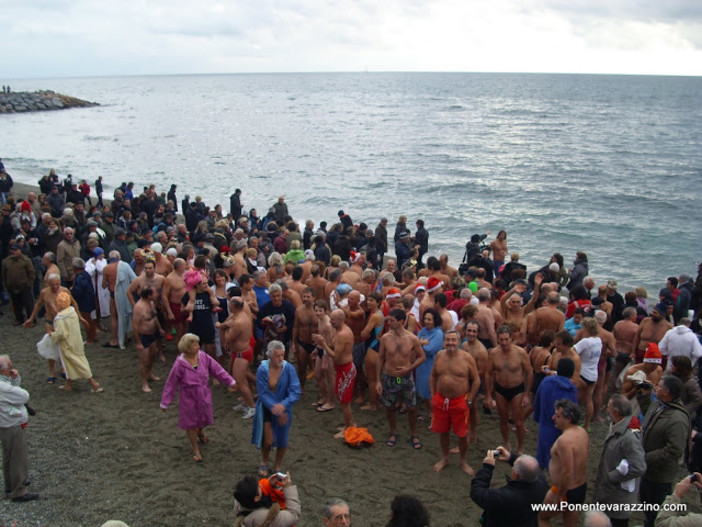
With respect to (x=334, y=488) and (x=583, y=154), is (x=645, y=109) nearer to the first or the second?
(x=583, y=154)

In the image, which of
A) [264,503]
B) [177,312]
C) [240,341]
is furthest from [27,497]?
[177,312]

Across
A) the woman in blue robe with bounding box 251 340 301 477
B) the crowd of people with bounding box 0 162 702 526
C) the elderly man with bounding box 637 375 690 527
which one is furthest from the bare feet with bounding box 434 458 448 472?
the elderly man with bounding box 637 375 690 527

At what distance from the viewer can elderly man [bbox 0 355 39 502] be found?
19.4 ft

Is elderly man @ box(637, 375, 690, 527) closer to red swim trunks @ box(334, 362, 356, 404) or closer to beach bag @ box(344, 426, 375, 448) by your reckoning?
beach bag @ box(344, 426, 375, 448)

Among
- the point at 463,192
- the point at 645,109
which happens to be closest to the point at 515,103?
the point at 645,109

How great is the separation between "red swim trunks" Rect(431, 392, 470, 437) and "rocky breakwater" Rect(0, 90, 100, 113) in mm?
90552

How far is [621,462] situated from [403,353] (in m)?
2.75

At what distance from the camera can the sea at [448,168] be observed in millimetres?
26781

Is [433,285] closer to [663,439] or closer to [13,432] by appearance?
[663,439]

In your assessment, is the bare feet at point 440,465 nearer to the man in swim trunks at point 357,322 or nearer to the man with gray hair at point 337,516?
the man in swim trunks at point 357,322

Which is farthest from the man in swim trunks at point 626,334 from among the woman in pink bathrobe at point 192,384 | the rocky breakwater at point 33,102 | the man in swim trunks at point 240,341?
the rocky breakwater at point 33,102

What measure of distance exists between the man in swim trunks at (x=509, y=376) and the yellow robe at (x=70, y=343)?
231 inches

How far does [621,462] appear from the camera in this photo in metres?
5.22

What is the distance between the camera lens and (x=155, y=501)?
6.16 meters
